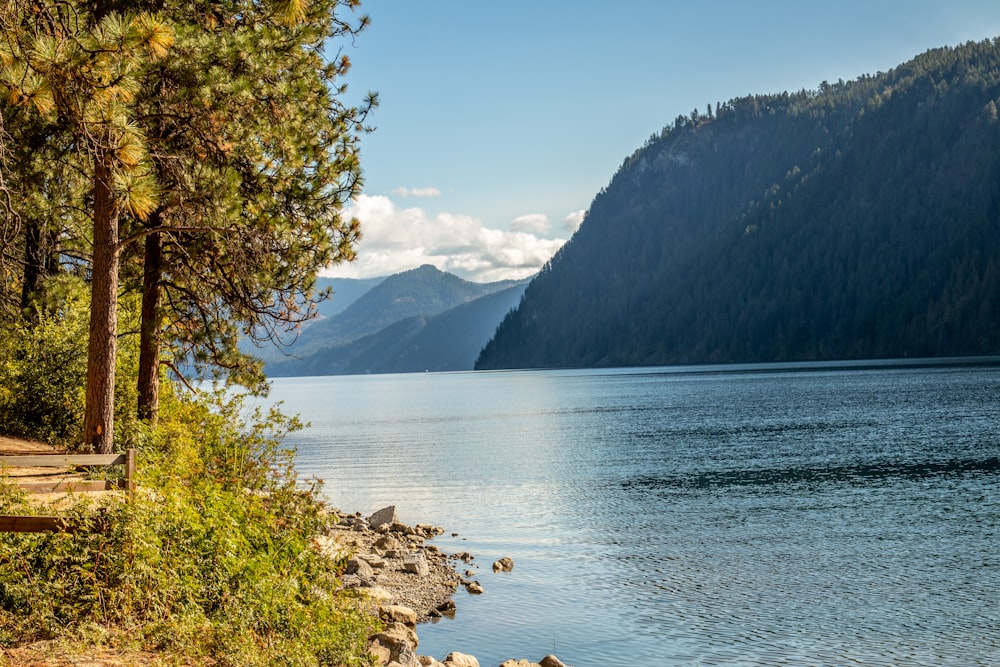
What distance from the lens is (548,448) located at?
64.6 m

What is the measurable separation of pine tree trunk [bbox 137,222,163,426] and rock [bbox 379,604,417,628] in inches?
273

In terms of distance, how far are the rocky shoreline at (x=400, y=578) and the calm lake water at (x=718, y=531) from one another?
0.73m

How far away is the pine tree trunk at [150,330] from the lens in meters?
21.2

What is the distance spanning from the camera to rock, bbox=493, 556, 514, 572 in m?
26.3

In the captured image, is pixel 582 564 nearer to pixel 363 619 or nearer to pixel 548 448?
pixel 363 619

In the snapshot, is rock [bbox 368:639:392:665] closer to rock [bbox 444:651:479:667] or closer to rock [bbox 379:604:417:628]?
rock [bbox 444:651:479:667]

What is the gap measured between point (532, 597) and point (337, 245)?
34.0 ft

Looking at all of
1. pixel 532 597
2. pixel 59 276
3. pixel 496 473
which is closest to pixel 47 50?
pixel 59 276

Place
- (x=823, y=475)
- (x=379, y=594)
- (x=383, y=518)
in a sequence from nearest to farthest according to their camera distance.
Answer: (x=379, y=594)
(x=383, y=518)
(x=823, y=475)

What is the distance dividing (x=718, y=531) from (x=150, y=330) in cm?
1985

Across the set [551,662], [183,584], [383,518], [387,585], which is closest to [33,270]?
[383,518]

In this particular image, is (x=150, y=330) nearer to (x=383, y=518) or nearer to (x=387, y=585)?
(x=387, y=585)

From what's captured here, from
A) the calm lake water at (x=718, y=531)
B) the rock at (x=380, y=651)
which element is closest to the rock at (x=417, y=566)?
the calm lake water at (x=718, y=531)

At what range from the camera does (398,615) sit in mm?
19625
